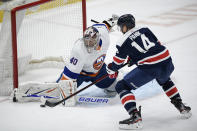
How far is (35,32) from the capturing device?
477 centimetres

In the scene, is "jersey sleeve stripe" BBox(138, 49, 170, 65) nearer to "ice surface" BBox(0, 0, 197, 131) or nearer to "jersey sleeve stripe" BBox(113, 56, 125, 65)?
"jersey sleeve stripe" BBox(113, 56, 125, 65)

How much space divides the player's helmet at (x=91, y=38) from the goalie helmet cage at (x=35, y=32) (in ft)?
2.71

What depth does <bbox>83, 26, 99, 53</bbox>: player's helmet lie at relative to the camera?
149 inches

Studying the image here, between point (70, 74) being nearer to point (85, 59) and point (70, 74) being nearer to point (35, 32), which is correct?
point (85, 59)

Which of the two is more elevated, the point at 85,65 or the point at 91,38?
the point at 91,38

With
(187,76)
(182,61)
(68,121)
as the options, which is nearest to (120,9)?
(182,61)

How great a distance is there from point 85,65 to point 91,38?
0.37m

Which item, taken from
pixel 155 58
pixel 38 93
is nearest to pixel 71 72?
pixel 38 93

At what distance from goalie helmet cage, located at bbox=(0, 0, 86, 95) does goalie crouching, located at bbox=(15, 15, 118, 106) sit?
18.0 inches

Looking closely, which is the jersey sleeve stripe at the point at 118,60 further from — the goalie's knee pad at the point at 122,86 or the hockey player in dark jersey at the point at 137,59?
the goalie's knee pad at the point at 122,86

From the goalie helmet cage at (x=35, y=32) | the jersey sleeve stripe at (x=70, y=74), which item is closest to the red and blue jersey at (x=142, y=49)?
the jersey sleeve stripe at (x=70, y=74)

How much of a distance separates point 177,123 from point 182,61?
1994mm

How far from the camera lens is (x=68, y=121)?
12.1ft

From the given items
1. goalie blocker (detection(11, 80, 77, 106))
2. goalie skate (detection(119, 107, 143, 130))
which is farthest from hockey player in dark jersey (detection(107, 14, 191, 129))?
goalie blocker (detection(11, 80, 77, 106))
